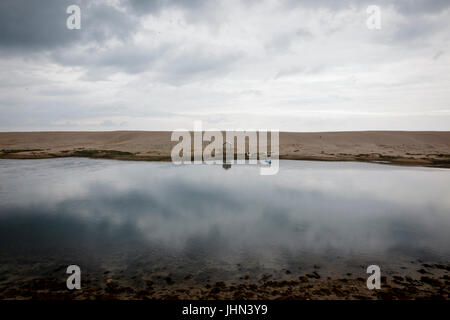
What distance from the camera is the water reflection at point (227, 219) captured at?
9.40 meters

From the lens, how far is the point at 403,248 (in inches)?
387

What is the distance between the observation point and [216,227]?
1196cm

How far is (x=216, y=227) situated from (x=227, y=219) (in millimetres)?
1252

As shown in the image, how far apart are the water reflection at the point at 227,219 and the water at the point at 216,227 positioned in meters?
Result: 0.05

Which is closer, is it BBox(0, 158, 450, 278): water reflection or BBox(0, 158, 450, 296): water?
Result: BBox(0, 158, 450, 296): water

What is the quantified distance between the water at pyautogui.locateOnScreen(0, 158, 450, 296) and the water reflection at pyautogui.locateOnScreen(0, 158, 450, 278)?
5cm

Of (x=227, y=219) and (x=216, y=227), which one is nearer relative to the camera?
(x=216, y=227)

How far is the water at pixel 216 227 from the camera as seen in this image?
8.45 metres

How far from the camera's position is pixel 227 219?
43.0 ft

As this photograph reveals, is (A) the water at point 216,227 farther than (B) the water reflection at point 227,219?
No

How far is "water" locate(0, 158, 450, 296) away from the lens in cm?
845

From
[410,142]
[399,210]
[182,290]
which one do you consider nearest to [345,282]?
[182,290]

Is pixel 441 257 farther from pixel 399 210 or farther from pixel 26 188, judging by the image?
pixel 26 188
